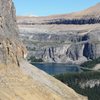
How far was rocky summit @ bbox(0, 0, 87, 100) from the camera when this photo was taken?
28.2 metres

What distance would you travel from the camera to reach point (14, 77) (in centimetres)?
2948

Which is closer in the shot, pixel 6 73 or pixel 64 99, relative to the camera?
pixel 6 73

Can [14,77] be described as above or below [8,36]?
below

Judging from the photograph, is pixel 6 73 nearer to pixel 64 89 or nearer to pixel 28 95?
pixel 28 95

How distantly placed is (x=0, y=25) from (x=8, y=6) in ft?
9.29

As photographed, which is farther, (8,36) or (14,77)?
(8,36)

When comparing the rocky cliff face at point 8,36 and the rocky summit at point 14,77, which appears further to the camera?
the rocky cliff face at point 8,36

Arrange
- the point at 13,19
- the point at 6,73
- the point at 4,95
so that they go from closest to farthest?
the point at 4,95 < the point at 6,73 < the point at 13,19

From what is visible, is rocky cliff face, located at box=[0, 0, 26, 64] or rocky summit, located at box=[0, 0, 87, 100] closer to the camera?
rocky summit, located at box=[0, 0, 87, 100]

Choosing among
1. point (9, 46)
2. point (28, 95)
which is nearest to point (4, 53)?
point (9, 46)

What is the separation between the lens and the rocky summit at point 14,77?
28203mm

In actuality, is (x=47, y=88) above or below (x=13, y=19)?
below

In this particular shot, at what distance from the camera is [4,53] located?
29609 mm

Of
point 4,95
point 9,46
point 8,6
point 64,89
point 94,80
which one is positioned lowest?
point 94,80
